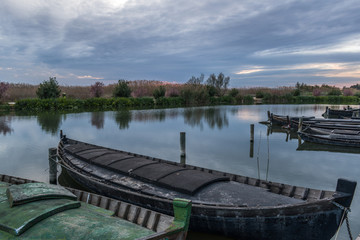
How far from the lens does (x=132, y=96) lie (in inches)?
2817

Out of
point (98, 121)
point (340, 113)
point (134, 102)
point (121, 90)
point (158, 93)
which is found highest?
point (121, 90)

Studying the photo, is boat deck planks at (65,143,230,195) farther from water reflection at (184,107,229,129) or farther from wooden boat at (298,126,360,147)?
water reflection at (184,107,229,129)

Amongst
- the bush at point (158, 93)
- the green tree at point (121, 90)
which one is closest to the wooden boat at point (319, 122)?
the bush at point (158, 93)

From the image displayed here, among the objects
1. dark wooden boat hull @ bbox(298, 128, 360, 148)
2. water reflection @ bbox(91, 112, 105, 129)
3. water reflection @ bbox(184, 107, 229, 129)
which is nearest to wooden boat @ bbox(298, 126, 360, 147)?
dark wooden boat hull @ bbox(298, 128, 360, 148)

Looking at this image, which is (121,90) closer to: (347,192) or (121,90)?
(121,90)

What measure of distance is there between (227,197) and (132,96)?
216 feet

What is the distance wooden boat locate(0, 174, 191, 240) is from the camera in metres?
4.88

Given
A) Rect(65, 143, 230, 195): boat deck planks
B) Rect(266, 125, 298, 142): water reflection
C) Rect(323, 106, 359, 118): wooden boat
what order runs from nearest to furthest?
Rect(65, 143, 230, 195): boat deck planks, Rect(266, 125, 298, 142): water reflection, Rect(323, 106, 359, 118): wooden boat

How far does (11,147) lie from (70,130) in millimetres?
8221

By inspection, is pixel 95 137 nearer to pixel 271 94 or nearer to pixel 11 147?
pixel 11 147

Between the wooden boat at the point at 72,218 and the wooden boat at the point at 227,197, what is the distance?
1.91m

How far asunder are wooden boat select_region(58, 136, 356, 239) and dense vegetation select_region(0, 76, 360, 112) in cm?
4664

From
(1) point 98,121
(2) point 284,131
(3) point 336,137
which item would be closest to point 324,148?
(3) point 336,137

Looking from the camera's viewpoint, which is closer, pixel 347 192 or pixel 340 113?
pixel 347 192
